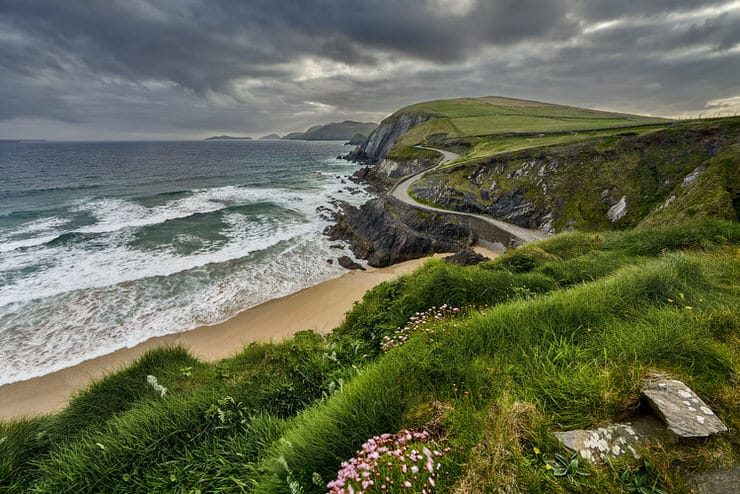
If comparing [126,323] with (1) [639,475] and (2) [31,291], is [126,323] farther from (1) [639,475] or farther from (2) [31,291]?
(1) [639,475]

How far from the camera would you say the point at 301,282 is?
2119 centimetres

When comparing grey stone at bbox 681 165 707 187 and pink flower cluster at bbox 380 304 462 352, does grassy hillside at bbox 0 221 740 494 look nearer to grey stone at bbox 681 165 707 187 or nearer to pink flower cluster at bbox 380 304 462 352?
pink flower cluster at bbox 380 304 462 352

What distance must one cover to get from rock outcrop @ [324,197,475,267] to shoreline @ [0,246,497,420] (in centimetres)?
336

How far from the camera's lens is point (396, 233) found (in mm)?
27312

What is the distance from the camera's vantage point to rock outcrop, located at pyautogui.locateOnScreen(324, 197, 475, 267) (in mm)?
25844

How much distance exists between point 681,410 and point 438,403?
1818mm

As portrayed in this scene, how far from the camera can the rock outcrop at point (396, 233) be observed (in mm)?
25844

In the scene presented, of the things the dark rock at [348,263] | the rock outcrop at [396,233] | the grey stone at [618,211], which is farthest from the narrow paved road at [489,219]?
the dark rock at [348,263]

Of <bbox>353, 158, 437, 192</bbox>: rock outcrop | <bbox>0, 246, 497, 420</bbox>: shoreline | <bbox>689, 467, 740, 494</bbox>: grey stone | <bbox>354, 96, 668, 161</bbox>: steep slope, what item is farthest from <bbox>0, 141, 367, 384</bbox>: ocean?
<bbox>354, 96, 668, 161</bbox>: steep slope

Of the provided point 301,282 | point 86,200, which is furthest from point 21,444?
point 86,200

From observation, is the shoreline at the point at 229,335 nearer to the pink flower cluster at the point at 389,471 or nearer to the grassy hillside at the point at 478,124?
the pink flower cluster at the point at 389,471

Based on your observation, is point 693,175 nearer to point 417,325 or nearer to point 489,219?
point 489,219

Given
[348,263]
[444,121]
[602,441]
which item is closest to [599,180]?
[348,263]

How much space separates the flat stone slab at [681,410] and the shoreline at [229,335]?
714cm
